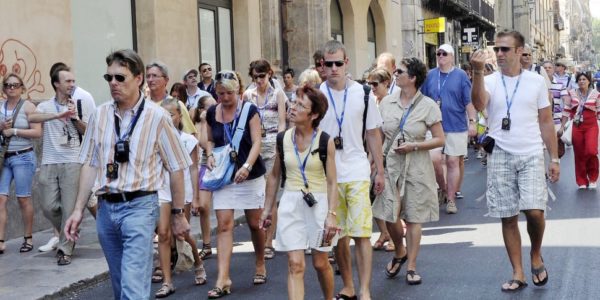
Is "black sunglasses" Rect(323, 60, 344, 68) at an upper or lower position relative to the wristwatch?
upper

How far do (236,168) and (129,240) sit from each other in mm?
2298

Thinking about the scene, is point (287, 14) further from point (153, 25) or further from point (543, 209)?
point (543, 209)

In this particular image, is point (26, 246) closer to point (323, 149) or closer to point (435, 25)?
point (323, 149)

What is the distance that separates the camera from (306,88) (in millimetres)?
5809

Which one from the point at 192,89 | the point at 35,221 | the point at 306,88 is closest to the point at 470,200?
the point at 192,89

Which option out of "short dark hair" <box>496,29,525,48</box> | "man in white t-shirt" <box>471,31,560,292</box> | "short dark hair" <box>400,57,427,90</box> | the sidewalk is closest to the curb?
the sidewalk

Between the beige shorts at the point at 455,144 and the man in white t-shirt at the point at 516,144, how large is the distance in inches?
175

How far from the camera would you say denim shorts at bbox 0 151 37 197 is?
30.0 feet

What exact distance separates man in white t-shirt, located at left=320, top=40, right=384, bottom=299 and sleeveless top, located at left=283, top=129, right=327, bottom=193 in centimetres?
49

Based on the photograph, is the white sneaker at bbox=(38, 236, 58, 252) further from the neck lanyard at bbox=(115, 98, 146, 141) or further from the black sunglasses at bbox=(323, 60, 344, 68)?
the neck lanyard at bbox=(115, 98, 146, 141)

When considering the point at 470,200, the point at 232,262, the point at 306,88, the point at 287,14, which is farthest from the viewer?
the point at 287,14

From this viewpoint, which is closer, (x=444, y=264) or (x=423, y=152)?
(x=423, y=152)

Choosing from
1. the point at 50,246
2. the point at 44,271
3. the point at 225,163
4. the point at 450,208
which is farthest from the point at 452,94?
the point at 44,271

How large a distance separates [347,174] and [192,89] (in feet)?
19.1
